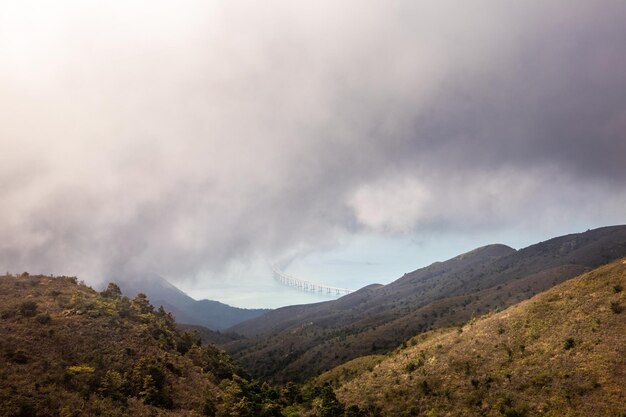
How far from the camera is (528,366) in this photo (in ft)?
147

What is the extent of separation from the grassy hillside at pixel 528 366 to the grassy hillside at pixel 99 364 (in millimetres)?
19394

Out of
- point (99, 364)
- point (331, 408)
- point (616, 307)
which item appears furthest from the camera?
point (331, 408)

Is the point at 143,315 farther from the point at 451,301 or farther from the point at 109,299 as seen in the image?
the point at 451,301

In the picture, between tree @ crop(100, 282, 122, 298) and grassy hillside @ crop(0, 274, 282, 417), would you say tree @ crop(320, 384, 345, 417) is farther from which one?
tree @ crop(100, 282, 122, 298)

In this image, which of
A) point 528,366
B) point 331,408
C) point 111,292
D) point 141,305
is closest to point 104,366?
point 331,408

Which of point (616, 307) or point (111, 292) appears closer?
point (616, 307)

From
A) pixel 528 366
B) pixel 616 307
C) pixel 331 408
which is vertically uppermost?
pixel 616 307

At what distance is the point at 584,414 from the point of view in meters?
34.4

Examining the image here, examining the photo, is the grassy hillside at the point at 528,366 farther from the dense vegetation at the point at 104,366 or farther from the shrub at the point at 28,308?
the shrub at the point at 28,308

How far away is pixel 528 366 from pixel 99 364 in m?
52.0

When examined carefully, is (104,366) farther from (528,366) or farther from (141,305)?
(528,366)

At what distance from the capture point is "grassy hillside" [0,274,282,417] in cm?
3581

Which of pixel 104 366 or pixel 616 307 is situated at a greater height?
pixel 104 366

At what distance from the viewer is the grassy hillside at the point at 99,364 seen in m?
35.8
